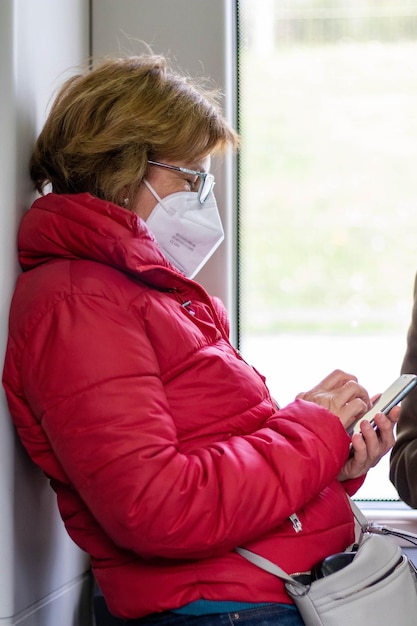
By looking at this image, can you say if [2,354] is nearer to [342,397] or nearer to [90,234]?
[90,234]

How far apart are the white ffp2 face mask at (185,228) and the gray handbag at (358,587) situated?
0.60 metres

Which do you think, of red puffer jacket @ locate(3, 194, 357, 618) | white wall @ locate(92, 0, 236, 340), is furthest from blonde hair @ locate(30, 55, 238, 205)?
white wall @ locate(92, 0, 236, 340)

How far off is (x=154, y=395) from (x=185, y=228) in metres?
0.46

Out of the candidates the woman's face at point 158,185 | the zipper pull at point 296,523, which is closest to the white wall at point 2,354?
the woman's face at point 158,185

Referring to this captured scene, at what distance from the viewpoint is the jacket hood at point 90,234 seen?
144 cm

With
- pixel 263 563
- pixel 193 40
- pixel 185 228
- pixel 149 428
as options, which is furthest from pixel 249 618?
pixel 193 40

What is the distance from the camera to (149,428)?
1.29 meters

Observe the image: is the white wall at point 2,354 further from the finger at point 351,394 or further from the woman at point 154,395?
the finger at point 351,394

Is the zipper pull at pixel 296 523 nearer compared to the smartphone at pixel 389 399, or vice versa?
the zipper pull at pixel 296 523

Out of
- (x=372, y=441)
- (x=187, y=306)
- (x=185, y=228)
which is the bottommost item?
(x=372, y=441)

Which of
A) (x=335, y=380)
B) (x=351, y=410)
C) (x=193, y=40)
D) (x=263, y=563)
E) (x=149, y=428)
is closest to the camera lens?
(x=149, y=428)

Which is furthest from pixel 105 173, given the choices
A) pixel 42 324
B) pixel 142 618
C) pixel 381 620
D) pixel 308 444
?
pixel 381 620

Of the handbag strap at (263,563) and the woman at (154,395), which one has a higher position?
the woman at (154,395)

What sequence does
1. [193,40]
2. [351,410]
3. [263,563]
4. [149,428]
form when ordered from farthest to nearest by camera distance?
1. [193,40]
2. [351,410]
3. [263,563]
4. [149,428]
